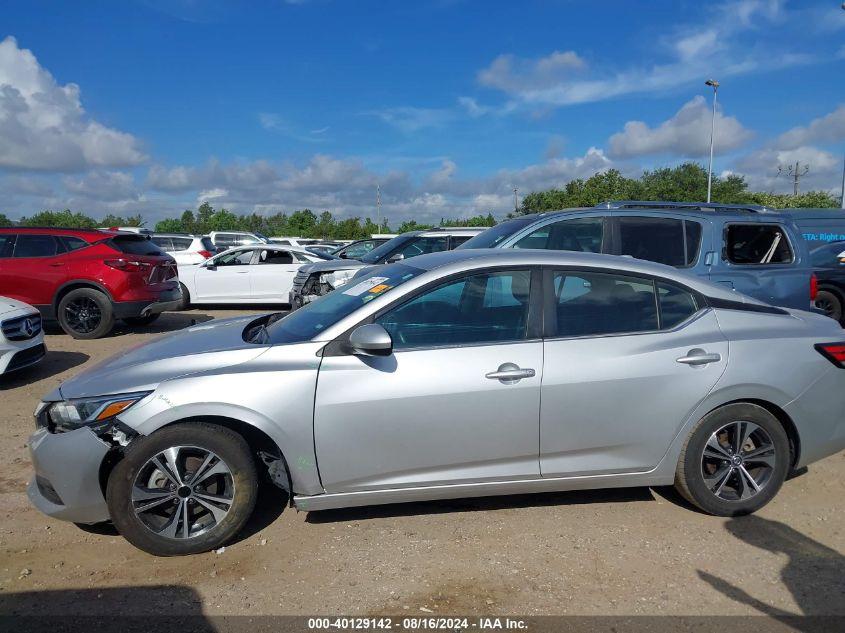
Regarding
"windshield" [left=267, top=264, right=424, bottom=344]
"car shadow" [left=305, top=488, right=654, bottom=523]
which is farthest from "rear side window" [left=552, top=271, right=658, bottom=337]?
"car shadow" [left=305, top=488, right=654, bottom=523]

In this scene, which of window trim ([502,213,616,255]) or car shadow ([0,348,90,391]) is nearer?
window trim ([502,213,616,255])

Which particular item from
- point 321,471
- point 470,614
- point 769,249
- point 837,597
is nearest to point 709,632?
point 837,597

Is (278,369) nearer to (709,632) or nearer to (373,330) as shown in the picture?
(373,330)

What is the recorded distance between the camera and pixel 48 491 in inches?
134

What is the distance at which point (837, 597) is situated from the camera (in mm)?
3102

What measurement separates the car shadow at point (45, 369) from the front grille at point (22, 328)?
455 mm

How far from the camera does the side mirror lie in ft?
10.7

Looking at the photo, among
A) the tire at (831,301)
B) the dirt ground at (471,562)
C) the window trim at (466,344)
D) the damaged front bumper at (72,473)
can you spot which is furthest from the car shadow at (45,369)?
the tire at (831,301)

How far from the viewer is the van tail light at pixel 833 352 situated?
3930 millimetres

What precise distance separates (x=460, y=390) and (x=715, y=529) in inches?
71.9

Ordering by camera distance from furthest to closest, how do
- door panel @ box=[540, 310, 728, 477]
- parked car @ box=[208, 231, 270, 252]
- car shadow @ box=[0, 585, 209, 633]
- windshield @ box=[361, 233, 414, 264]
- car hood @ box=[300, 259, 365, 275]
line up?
1. parked car @ box=[208, 231, 270, 252]
2. windshield @ box=[361, 233, 414, 264]
3. car hood @ box=[300, 259, 365, 275]
4. door panel @ box=[540, 310, 728, 477]
5. car shadow @ box=[0, 585, 209, 633]

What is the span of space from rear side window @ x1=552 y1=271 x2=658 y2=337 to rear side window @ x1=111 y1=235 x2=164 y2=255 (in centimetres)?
830

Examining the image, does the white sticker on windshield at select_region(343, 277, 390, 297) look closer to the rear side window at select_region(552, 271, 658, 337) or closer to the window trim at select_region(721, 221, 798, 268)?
the rear side window at select_region(552, 271, 658, 337)

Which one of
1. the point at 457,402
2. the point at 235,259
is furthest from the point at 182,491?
the point at 235,259
